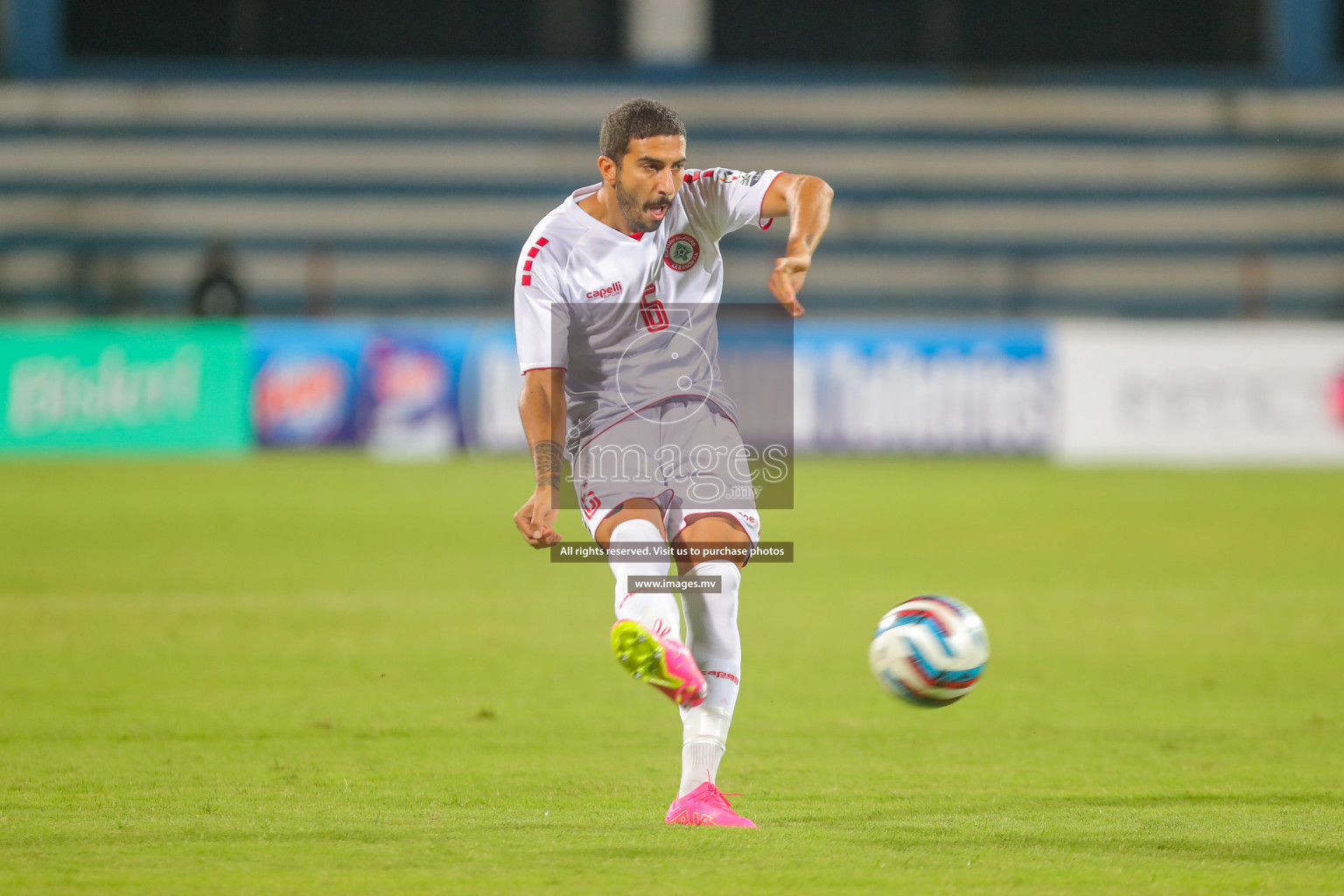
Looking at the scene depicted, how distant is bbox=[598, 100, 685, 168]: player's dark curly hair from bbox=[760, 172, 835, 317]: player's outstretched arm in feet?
1.23

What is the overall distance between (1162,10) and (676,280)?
80.0 ft

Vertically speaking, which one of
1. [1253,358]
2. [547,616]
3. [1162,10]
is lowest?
[547,616]

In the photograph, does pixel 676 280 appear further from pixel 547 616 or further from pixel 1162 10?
pixel 1162 10

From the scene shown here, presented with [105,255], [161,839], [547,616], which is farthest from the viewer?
[105,255]

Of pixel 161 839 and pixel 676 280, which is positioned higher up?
pixel 676 280

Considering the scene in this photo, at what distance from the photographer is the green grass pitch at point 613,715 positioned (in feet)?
13.8

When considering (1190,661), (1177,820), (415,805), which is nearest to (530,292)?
(415,805)

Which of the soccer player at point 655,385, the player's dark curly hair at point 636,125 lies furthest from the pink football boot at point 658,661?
the player's dark curly hair at point 636,125

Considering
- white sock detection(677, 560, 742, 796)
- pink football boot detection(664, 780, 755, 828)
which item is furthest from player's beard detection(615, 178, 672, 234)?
pink football boot detection(664, 780, 755, 828)

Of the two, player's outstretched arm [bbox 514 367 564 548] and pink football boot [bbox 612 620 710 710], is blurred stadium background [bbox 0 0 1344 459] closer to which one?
player's outstretched arm [bbox 514 367 564 548]

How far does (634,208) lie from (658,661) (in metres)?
1.28

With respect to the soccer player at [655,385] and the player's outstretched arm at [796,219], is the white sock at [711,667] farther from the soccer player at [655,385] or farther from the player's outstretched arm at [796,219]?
the player's outstretched arm at [796,219]

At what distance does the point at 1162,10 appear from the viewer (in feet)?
88.5

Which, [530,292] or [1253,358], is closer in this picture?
[530,292]
